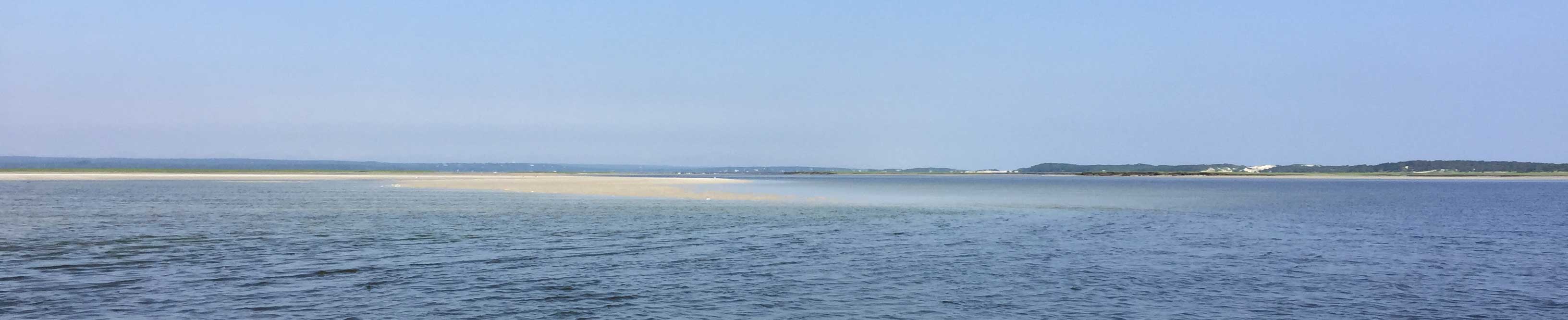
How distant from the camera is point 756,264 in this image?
761 inches

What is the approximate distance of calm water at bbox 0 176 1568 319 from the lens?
13.8 meters

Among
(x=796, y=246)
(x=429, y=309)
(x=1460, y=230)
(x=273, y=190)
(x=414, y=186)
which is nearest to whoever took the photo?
(x=429, y=309)

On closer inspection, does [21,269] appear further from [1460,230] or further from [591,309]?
[1460,230]

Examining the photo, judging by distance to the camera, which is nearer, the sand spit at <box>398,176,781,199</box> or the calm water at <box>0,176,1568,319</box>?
the calm water at <box>0,176,1568,319</box>

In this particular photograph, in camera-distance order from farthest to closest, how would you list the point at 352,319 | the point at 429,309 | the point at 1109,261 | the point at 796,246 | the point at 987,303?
1. the point at 796,246
2. the point at 1109,261
3. the point at 987,303
4. the point at 429,309
5. the point at 352,319

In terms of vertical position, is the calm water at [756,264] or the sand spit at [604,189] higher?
the sand spit at [604,189]

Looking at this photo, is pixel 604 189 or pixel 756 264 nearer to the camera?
pixel 756 264

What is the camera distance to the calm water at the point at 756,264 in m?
13.8

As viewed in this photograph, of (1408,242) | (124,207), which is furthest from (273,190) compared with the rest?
(1408,242)

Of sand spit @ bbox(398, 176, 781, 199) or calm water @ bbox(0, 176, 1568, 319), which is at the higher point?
sand spit @ bbox(398, 176, 781, 199)

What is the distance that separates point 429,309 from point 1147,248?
16803 mm

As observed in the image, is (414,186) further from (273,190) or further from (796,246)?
(796,246)

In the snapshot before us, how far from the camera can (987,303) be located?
14.3 metres

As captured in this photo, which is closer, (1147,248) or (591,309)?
(591,309)
